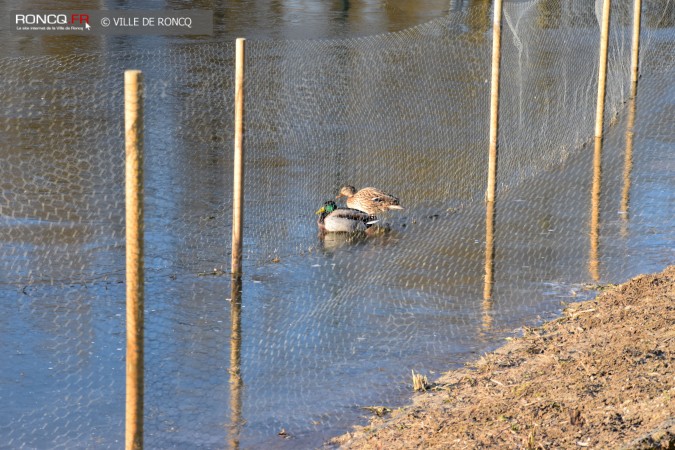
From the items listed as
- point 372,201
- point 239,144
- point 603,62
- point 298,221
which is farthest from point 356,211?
point 603,62

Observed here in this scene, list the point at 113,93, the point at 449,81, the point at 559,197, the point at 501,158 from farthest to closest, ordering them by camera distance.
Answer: the point at 449,81, the point at 113,93, the point at 501,158, the point at 559,197

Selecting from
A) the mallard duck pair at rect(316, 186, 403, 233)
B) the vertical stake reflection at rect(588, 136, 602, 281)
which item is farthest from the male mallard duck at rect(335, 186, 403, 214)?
the vertical stake reflection at rect(588, 136, 602, 281)

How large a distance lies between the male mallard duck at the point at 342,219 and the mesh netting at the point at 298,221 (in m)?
0.12

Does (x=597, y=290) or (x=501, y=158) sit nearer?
(x=597, y=290)

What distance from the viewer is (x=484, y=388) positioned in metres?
6.99

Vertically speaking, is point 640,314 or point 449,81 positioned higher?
point 449,81

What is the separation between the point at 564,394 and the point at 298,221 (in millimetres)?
5384

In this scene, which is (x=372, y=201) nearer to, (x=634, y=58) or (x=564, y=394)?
(x=564, y=394)

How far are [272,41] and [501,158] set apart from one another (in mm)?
8316

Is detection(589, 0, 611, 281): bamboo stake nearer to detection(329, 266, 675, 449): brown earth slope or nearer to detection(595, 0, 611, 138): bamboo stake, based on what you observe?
detection(595, 0, 611, 138): bamboo stake

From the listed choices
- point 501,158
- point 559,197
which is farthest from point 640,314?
point 501,158

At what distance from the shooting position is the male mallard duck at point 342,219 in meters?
11.1

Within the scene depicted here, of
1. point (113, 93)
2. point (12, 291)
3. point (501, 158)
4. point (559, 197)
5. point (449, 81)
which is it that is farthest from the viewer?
point (449, 81)

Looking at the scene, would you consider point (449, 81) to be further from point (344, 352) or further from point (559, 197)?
point (344, 352)
